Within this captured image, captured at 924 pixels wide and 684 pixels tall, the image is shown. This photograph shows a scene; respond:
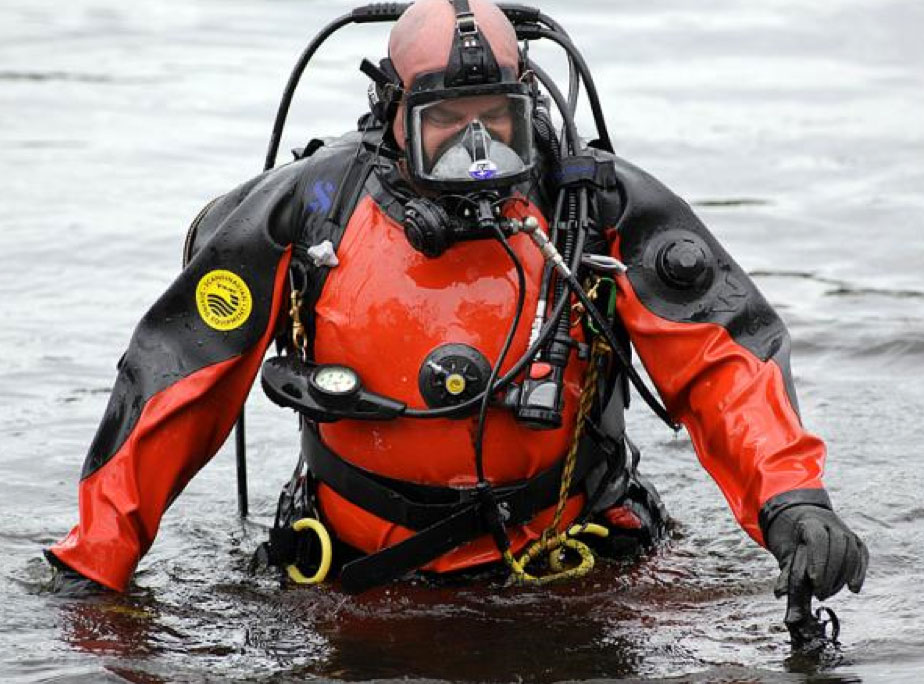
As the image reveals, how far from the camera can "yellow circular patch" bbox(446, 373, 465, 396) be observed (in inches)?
181

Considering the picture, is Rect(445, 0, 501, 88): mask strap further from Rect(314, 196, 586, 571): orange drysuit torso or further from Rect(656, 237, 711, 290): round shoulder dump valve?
Rect(656, 237, 711, 290): round shoulder dump valve

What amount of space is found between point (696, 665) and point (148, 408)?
4.76 ft

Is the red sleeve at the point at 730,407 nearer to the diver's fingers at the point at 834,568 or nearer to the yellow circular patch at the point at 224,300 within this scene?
the diver's fingers at the point at 834,568

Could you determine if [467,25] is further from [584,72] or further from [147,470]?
[147,470]

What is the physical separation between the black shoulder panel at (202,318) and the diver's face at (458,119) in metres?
0.48

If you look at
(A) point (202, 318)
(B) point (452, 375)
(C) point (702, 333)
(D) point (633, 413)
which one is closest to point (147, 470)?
(A) point (202, 318)

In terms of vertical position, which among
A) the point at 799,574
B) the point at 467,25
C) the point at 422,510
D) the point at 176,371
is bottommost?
the point at 422,510

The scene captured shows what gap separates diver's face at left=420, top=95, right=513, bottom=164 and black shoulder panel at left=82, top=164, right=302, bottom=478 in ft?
1.57

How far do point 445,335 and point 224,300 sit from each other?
56 cm

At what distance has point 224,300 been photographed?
4793 mm

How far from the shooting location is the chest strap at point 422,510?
4.77 metres

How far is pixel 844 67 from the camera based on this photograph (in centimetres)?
1253

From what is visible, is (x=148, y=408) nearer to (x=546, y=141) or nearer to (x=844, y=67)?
(x=546, y=141)

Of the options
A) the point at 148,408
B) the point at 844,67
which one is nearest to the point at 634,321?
the point at 148,408
